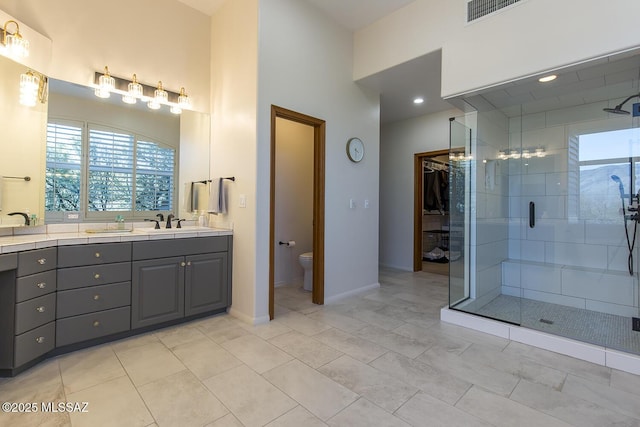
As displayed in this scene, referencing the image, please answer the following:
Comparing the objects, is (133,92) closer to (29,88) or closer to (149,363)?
(29,88)

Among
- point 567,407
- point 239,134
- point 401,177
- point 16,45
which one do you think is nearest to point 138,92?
point 16,45

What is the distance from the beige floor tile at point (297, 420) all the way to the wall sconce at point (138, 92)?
117 inches

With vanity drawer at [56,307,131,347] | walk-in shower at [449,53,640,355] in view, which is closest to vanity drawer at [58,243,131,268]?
vanity drawer at [56,307,131,347]

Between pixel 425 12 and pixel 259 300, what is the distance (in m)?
3.28

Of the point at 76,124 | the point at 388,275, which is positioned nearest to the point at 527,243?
the point at 388,275

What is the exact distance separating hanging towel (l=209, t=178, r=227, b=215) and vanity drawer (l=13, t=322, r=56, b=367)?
1.49 metres

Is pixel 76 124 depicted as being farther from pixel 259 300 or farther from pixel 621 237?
pixel 621 237

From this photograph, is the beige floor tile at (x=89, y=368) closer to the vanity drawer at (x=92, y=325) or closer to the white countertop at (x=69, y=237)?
the vanity drawer at (x=92, y=325)

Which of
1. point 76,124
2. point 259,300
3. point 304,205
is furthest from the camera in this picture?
point 304,205

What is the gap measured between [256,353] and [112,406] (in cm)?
90

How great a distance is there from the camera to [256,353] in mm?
2275

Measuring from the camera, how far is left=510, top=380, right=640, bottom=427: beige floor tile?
1.57 m

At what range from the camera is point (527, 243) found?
378 cm

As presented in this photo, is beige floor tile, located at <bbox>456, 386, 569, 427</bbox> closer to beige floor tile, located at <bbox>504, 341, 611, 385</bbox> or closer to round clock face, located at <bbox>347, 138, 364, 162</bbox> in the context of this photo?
beige floor tile, located at <bbox>504, 341, 611, 385</bbox>
